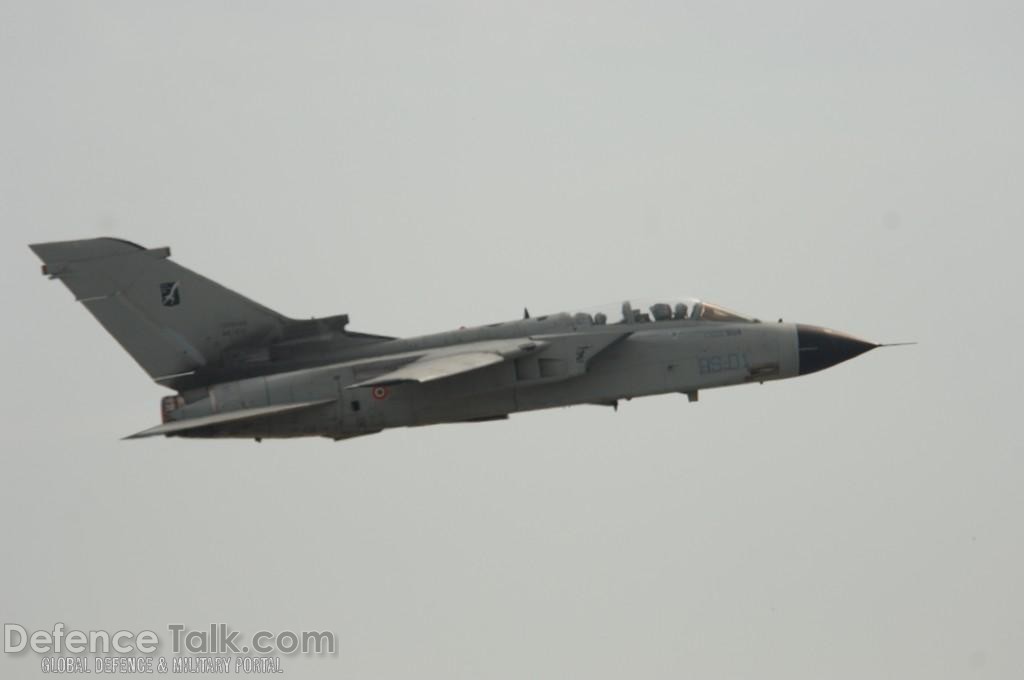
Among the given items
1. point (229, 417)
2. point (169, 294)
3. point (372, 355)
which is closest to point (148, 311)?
point (169, 294)

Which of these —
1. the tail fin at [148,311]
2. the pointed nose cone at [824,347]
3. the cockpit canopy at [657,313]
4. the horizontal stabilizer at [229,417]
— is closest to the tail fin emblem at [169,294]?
the tail fin at [148,311]

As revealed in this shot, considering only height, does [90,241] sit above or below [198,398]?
above

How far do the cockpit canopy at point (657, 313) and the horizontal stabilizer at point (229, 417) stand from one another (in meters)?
4.76

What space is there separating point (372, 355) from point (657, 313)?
16.3 feet

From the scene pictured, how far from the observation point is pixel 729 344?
29.0 m

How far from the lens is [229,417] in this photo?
27.8 m

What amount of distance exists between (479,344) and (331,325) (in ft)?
8.79

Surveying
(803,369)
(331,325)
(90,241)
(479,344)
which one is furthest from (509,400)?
(90,241)

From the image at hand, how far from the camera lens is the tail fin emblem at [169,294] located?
2962 cm

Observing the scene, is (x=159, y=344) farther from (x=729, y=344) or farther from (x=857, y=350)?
(x=857, y=350)

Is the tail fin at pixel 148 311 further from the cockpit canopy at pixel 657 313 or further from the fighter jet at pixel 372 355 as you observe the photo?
the cockpit canopy at pixel 657 313

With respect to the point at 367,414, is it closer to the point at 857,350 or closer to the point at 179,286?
the point at 179,286

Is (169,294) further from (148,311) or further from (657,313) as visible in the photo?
(657,313)

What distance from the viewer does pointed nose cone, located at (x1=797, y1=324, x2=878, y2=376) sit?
2931 centimetres
